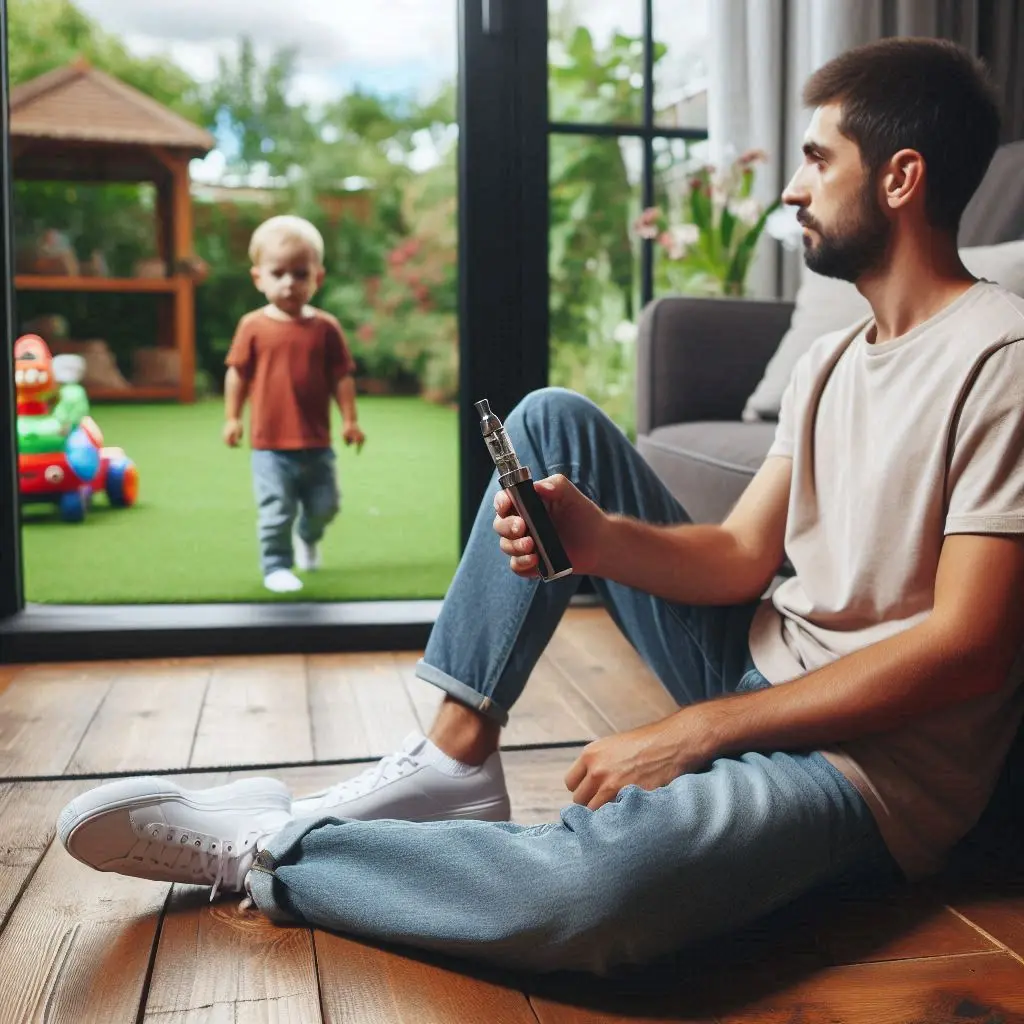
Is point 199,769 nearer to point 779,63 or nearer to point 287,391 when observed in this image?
point 287,391

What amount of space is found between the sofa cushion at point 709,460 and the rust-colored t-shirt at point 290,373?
3.28 ft

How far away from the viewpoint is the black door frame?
2102mm

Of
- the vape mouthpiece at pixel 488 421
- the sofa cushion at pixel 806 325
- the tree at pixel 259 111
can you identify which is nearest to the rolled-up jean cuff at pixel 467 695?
the vape mouthpiece at pixel 488 421

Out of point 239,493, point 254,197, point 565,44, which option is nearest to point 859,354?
point 565,44

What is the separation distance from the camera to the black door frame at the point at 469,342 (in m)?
2.10

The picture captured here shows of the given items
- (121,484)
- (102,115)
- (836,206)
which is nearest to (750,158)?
(836,206)

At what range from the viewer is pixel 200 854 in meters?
1.07

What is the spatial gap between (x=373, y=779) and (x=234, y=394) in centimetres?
180

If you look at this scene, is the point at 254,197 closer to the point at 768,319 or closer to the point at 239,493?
the point at 239,493

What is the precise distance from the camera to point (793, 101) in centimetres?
254

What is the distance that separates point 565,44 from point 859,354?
5.95 feet

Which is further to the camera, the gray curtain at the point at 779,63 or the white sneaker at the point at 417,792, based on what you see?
the gray curtain at the point at 779,63

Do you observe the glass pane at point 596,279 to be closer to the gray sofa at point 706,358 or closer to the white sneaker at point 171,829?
the gray sofa at point 706,358

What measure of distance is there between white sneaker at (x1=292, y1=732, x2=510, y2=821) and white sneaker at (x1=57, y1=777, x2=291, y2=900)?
58mm
